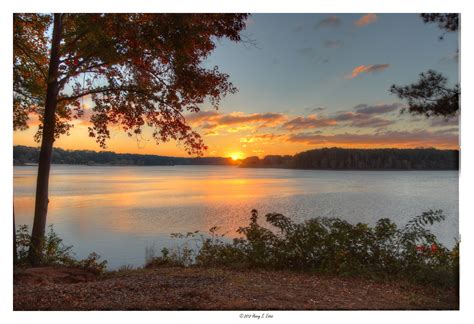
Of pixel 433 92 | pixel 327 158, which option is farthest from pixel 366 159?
pixel 433 92

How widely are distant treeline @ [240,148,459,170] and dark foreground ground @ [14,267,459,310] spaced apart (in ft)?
15.3

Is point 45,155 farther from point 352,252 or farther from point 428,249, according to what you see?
point 428,249

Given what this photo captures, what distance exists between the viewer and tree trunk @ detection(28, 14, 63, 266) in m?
6.68

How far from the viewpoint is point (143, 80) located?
6883mm

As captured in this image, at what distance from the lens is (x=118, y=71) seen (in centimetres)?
699

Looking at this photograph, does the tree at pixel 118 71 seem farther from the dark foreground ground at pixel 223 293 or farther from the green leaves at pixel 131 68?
the dark foreground ground at pixel 223 293

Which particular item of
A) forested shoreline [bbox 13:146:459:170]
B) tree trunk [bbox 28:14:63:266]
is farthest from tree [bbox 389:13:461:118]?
tree trunk [bbox 28:14:63:266]

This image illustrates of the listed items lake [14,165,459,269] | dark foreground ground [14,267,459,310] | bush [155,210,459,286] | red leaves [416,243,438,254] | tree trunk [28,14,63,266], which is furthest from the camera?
lake [14,165,459,269]

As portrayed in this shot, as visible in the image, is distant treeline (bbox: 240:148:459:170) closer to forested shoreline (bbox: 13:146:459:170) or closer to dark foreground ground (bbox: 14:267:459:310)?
forested shoreline (bbox: 13:146:459:170)

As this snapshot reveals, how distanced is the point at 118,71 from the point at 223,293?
4.16m

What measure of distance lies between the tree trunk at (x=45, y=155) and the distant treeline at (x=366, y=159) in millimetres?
4802
